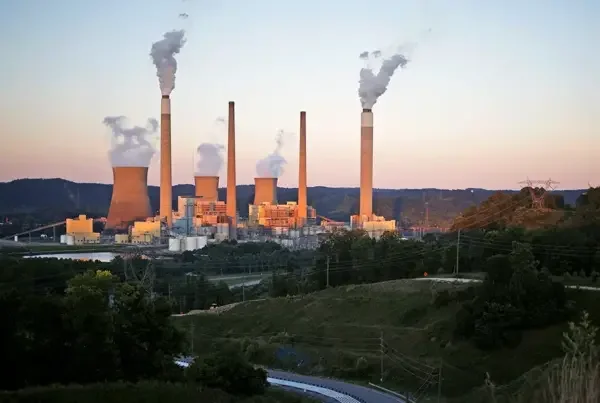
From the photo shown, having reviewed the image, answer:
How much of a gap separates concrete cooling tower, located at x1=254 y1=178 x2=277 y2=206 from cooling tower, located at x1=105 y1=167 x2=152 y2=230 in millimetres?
10294

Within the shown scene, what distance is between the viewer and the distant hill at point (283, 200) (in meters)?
81.4

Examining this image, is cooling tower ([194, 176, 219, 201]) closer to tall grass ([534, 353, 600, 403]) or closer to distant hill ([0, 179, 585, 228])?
distant hill ([0, 179, 585, 228])

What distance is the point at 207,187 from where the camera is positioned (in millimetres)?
55406

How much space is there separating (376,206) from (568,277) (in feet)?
203

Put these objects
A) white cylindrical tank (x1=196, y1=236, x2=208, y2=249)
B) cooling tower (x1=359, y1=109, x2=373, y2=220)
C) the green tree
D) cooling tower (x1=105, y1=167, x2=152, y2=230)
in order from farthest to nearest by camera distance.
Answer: white cylindrical tank (x1=196, y1=236, x2=208, y2=249) < cooling tower (x1=105, y1=167, x2=152, y2=230) < cooling tower (x1=359, y1=109, x2=373, y2=220) < the green tree

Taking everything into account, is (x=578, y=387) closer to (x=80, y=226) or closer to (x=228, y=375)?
(x=228, y=375)

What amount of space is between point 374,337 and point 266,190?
38970 mm

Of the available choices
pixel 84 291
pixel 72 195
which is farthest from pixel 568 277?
pixel 72 195

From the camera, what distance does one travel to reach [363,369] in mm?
16016

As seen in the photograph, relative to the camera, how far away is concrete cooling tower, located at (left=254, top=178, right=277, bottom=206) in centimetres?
5622

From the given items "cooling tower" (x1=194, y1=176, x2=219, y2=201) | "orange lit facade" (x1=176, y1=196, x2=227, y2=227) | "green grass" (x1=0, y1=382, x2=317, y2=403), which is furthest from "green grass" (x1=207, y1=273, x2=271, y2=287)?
Result: "green grass" (x1=0, y1=382, x2=317, y2=403)

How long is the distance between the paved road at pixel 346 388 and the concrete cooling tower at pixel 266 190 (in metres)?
39.5

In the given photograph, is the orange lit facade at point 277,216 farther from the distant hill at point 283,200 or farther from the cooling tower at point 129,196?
the distant hill at point 283,200

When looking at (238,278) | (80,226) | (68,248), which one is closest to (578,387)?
(238,278)
